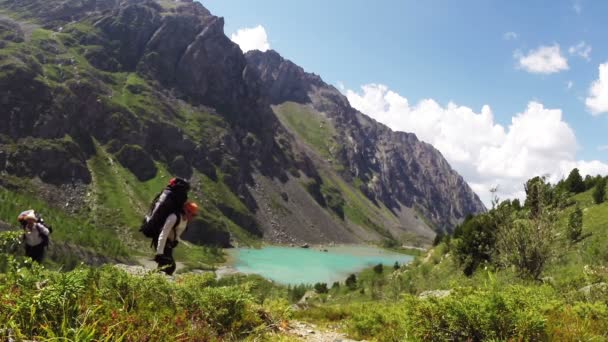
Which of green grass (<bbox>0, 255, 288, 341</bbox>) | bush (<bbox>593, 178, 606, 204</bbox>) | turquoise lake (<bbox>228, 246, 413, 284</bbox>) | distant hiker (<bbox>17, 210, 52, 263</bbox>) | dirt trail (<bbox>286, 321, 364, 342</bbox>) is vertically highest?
bush (<bbox>593, 178, 606, 204</bbox>)

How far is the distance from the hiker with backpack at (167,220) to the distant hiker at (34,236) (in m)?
6.41

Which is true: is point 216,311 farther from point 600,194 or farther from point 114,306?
point 600,194

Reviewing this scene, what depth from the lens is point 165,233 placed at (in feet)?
28.4

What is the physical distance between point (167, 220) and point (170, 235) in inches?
17.4

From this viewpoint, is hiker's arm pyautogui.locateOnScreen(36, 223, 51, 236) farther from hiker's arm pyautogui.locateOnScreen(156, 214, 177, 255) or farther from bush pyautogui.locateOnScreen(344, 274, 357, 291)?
bush pyautogui.locateOnScreen(344, 274, 357, 291)

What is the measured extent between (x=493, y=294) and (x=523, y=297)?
957 millimetres

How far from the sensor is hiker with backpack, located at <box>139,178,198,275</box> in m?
8.66

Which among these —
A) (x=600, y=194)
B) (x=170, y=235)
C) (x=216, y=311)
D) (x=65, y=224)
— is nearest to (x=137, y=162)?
(x=65, y=224)

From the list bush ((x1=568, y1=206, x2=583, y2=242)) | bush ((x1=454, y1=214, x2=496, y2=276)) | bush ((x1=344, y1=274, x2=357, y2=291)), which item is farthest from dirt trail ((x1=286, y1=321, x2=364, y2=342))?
bush ((x1=344, y1=274, x2=357, y2=291))

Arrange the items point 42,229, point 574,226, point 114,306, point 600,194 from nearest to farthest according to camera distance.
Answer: point 114,306 < point 42,229 < point 574,226 < point 600,194

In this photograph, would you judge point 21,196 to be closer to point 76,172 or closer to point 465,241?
point 76,172

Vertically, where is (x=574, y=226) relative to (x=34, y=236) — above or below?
above

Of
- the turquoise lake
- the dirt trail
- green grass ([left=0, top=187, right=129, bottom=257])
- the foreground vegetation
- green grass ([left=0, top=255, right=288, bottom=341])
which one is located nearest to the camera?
green grass ([left=0, top=255, right=288, bottom=341])

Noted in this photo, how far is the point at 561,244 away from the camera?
64.7ft
